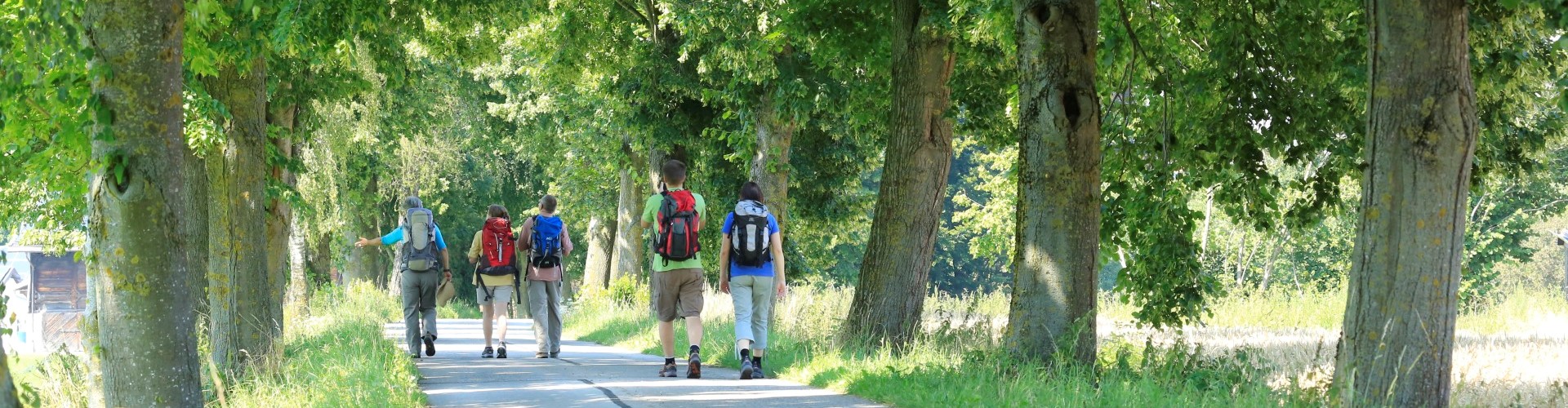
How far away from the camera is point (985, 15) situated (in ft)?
38.4

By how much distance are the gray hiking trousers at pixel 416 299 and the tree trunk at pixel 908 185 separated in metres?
4.31

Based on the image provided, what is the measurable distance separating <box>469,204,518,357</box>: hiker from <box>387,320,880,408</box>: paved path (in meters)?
0.50

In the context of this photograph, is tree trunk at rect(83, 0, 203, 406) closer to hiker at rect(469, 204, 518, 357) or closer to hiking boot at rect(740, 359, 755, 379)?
hiking boot at rect(740, 359, 755, 379)

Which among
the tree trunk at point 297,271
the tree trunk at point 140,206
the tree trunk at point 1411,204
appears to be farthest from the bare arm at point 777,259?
the tree trunk at point 297,271

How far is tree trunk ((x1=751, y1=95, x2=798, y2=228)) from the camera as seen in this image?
1978cm

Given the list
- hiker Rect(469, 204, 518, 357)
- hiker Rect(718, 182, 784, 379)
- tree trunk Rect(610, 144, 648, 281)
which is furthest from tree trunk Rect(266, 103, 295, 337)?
tree trunk Rect(610, 144, 648, 281)

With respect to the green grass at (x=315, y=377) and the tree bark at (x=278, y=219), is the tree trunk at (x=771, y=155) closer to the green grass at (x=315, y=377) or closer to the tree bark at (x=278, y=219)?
the green grass at (x=315, y=377)

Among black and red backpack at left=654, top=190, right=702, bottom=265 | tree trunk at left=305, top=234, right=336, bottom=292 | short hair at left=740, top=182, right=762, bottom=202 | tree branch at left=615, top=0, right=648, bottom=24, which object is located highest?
tree branch at left=615, top=0, right=648, bottom=24

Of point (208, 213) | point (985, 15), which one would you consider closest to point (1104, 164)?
point (985, 15)

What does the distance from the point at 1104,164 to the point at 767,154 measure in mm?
8423

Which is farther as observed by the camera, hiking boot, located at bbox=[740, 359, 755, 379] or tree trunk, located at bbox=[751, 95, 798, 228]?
tree trunk, located at bbox=[751, 95, 798, 228]

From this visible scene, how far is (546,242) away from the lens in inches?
569

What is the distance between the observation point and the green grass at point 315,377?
9.16 m

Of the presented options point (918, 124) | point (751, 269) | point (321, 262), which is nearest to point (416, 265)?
point (751, 269)
